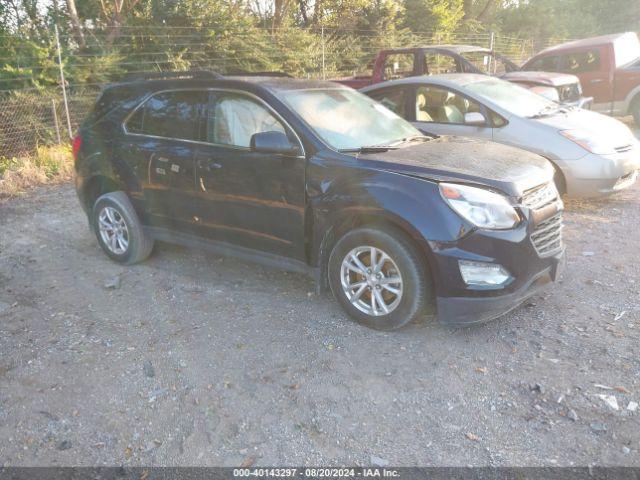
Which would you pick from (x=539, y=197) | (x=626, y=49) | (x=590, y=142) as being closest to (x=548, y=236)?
Answer: (x=539, y=197)

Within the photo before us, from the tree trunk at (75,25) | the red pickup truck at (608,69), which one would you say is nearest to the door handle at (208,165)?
the tree trunk at (75,25)

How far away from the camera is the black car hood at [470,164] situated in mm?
3814

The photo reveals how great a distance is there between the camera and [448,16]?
23.9 m

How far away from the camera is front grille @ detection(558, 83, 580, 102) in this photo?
10.8 metres

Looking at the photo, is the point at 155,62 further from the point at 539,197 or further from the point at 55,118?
the point at 539,197

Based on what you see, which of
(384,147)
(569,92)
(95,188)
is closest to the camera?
(384,147)

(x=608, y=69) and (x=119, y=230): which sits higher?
(x=608, y=69)

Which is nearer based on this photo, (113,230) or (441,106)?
(113,230)

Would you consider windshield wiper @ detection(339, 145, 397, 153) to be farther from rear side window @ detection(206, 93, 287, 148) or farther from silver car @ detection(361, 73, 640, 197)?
silver car @ detection(361, 73, 640, 197)

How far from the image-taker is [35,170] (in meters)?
9.65

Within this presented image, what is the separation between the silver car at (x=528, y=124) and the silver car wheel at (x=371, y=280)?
10.7ft

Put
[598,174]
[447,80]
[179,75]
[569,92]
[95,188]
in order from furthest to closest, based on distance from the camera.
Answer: [569,92], [447,80], [598,174], [95,188], [179,75]

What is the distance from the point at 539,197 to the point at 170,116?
311 centimetres

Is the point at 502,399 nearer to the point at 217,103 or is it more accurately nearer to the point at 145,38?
the point at 217,103
